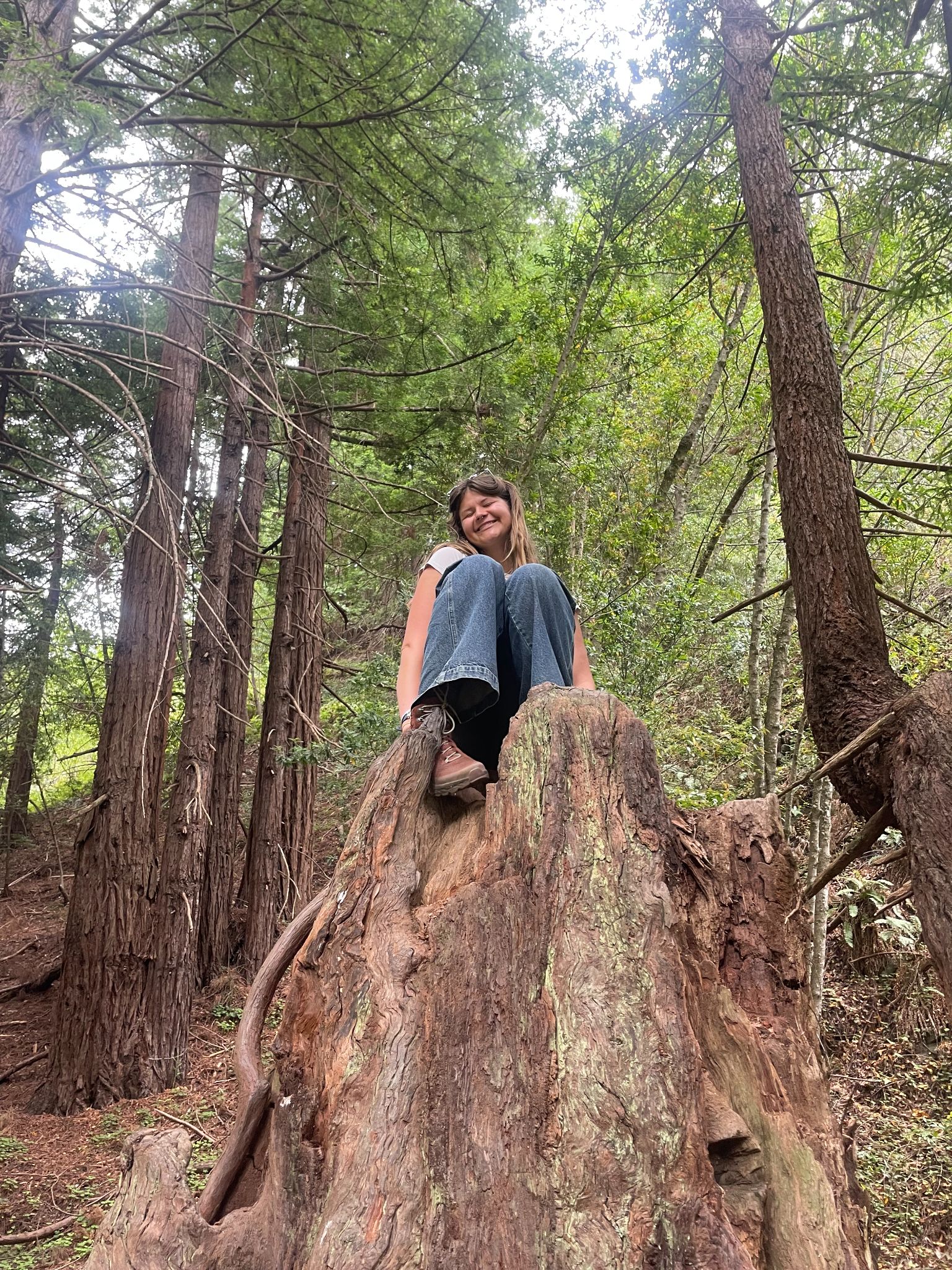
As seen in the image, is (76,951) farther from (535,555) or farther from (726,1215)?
(726,1215)

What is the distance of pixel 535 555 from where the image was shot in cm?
344

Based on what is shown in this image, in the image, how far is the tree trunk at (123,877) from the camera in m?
5.13

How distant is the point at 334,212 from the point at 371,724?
402cm

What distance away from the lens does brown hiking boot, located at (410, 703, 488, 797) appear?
7.54 feet

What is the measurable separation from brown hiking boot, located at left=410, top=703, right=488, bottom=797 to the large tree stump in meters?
0.31

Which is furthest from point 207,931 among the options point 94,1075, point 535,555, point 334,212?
point 334,212

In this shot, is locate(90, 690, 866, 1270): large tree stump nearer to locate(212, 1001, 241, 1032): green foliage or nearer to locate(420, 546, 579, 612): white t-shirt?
locate(420, 546, 579, 612): white t-shirt

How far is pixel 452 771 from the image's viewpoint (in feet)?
7.59

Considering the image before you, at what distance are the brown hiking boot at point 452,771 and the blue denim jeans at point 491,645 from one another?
0.50 feet

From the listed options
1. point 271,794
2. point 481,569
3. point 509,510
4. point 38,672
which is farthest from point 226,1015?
point 481,569

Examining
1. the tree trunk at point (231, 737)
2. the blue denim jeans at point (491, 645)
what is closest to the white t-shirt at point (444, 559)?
the blue denim jeans at point (491, 645)

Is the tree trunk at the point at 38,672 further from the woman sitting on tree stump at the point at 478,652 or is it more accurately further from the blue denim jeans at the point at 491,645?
the blue denim jeans at the point at 491,645

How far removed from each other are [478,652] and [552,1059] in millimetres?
1267

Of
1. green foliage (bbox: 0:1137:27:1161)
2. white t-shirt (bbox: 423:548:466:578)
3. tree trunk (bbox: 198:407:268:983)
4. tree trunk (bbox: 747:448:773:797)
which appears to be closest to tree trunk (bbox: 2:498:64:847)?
tree trunk (bbox: 198:407:268:983)
